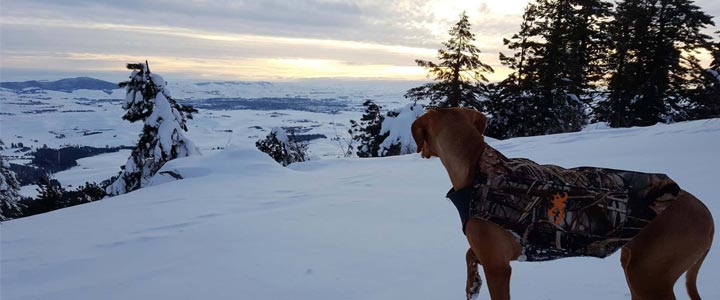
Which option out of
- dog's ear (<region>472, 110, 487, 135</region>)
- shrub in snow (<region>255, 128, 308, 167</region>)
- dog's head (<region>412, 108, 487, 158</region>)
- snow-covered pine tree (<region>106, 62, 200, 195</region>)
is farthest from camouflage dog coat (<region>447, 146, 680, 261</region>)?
shrub in snow (<region>255, 128, 308, 167</region>)

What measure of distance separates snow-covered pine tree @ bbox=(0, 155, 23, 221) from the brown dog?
25.8 metres

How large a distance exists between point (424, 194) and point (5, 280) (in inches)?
205

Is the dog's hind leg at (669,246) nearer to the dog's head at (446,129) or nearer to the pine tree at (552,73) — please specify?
the dog's head at (446,129)

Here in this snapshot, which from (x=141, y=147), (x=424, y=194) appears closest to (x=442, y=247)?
(x=424, y=194)

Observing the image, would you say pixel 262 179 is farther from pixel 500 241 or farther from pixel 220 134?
pixel 220 134

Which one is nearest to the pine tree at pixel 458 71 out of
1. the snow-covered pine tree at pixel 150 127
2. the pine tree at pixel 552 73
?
the pine tree at pixel 552 73

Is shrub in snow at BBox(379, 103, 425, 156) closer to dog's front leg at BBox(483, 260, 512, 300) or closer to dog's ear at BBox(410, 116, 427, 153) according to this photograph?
dog's ear at BBox(410, 116, 427, 153)

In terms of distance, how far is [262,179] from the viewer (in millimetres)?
9352

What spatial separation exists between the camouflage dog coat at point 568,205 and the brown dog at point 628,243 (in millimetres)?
74

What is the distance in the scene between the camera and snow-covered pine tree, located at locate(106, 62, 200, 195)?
17.1 meters

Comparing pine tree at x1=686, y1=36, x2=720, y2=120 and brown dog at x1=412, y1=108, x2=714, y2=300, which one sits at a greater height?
pine tree at x1=686, y1=36, x2=720, y2=120

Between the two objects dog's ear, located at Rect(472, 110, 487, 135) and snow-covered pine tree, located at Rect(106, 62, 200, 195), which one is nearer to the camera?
dog's ear, located at Rect(472, 110, 487, 135)

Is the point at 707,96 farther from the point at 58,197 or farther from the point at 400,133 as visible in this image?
the point at 58,197

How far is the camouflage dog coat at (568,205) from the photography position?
7.47 feet
